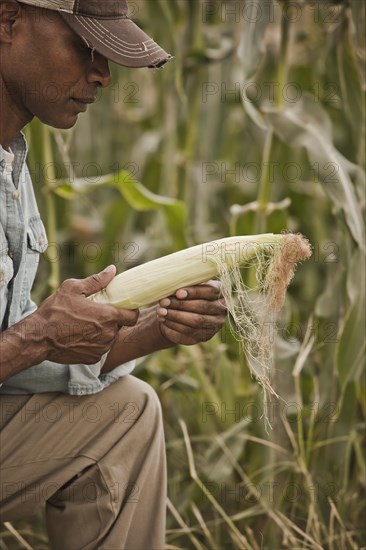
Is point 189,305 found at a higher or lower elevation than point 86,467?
higher

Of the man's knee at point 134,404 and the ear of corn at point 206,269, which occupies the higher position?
the ear of corn at point 206,269

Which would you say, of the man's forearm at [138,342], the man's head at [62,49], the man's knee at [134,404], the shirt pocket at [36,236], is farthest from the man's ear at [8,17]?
the man's knee at [134,404]

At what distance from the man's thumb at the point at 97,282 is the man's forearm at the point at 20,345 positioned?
0.11 meters

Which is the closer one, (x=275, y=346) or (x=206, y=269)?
(x=206, y=269)

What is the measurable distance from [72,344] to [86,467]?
1.03 feet

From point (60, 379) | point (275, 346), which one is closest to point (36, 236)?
point (60, 379)

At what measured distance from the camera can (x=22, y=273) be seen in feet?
5.95

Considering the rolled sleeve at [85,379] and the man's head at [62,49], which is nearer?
the man's head at [62,49]

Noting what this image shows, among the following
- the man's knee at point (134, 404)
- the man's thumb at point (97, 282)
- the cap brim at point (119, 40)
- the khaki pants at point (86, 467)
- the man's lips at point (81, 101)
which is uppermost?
the cap brim at point (119, 40)

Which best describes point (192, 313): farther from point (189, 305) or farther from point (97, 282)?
point (97, 282)

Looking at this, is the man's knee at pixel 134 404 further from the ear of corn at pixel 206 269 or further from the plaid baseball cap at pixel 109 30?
the plaid baseball cap at pixel 109 30

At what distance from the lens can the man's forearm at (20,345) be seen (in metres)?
1.60

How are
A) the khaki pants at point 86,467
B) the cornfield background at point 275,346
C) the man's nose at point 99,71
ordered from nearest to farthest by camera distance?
the man's nose at point 99,71 → the khaki pants at point 86,467 → the cornfield background at point 275,346

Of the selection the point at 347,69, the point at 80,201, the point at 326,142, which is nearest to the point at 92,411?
the point at 326,142
